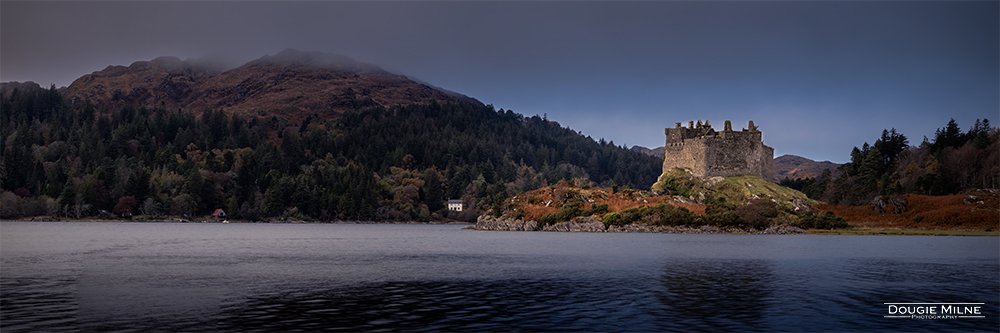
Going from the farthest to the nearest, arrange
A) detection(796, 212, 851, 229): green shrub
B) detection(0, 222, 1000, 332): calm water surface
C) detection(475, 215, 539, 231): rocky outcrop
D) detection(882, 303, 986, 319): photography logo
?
1. detection(475, 215, 539, 231): rocky outcrop
2. detection(796, 212, 851, 229): green shrub
3. detection(882, 303, 986, 319): photography logo
4. detection(0, 222, 1000, 332): calm water surface

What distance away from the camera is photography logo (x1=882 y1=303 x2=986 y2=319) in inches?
870

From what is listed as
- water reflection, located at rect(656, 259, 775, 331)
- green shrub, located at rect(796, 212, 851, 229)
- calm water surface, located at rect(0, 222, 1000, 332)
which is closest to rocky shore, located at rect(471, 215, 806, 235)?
green shrub, located at rect(796, 212, 851, 229)

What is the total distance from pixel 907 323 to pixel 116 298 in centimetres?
2744

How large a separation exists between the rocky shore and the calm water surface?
44992 mm

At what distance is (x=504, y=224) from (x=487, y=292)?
306 ft

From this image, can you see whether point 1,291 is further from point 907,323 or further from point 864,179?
point 864,179

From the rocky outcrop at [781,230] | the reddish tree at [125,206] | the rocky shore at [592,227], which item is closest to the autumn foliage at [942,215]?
the rocky outcrop at [781,230]

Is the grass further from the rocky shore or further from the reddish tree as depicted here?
the reddish tree

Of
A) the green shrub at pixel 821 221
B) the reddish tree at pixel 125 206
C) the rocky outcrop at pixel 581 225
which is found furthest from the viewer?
the reddish tree at pixel 125 206

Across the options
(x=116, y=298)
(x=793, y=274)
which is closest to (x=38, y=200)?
(x=116, y=298)

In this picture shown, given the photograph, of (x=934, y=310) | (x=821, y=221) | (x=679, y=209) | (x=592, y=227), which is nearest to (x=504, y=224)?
(x=592, y=227)

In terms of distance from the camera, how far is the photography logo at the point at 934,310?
22105mm

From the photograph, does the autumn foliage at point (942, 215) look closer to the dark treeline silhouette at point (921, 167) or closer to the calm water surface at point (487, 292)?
the dark treeline silhouette at point (921, 167)

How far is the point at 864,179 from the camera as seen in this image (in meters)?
120
